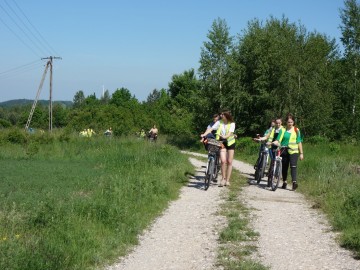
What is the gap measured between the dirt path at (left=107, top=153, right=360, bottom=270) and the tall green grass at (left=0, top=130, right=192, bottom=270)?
0.37 metres

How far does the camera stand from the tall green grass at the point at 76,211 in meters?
5.82

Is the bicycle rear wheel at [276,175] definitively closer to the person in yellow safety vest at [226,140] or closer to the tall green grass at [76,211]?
the person in yellow safety vest at [226,140]

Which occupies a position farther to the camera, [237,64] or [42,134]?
[237,64]

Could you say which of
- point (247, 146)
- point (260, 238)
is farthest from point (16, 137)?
point (260, 238)

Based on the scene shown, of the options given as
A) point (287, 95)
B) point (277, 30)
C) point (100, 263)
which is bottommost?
point (100, 263)

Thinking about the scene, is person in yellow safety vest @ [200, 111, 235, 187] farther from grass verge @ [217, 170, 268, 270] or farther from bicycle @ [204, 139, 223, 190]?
grass verge @ [217, 170, 268, 270]

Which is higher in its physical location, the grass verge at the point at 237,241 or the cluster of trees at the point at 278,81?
the cluster of trees at the point at 278,81

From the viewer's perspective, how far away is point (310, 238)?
7.47 metres

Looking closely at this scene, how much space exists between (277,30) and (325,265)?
115ft

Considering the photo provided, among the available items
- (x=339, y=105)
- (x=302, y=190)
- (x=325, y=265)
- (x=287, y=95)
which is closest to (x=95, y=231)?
(x=325, y=265)

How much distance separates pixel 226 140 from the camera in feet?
43.0

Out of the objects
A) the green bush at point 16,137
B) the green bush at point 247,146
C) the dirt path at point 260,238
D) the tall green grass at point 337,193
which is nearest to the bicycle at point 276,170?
the tall green grass at point 337,193

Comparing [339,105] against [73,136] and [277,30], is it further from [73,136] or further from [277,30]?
[73,136]

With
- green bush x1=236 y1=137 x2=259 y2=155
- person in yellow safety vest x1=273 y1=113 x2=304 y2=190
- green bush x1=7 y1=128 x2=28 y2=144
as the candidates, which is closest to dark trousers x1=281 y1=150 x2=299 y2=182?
person in yellow safety vest x1=273 y1=113 x2=304 y2=190
